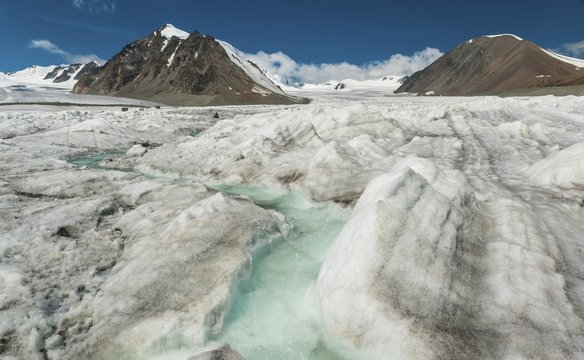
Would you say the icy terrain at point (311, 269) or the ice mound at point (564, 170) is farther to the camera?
the ice mound at point (564, 170)

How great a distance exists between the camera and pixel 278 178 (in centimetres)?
1477

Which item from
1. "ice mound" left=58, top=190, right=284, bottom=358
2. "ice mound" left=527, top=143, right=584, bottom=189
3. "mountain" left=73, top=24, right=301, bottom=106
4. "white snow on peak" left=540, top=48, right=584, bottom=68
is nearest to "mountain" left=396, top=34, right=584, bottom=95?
"white snow on peak" left=540, top=48, right=584, bottom=68

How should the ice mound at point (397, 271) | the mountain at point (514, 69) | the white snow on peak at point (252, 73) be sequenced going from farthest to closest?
the white snow on peak at point (252, 73), the mountain at point (514, 69), the ice mound at point (397, 271)

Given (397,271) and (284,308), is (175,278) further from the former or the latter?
(397,271)

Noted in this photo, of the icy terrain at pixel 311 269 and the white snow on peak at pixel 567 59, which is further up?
the white snow on peak at pixel 567 59

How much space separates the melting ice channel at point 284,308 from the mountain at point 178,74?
114 meters

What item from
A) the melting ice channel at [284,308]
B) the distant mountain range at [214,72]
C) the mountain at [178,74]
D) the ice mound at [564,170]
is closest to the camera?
the melting ice channel at [284,308]

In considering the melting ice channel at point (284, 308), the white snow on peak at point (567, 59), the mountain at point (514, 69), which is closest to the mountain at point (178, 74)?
the mountain at point (514, 69)

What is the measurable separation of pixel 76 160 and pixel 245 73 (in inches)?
5923

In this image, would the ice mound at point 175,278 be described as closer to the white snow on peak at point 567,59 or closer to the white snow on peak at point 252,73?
the white snow on peak at point 252,73

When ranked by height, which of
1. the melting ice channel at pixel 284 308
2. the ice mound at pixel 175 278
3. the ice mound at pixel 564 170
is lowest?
the melting ice channel at pixel 284 308

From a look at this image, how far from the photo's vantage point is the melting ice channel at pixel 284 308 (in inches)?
236

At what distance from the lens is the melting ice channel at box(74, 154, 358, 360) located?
6004mm

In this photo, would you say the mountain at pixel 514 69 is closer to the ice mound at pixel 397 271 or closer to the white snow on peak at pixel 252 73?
the white snow on peak at pixel 252 73
